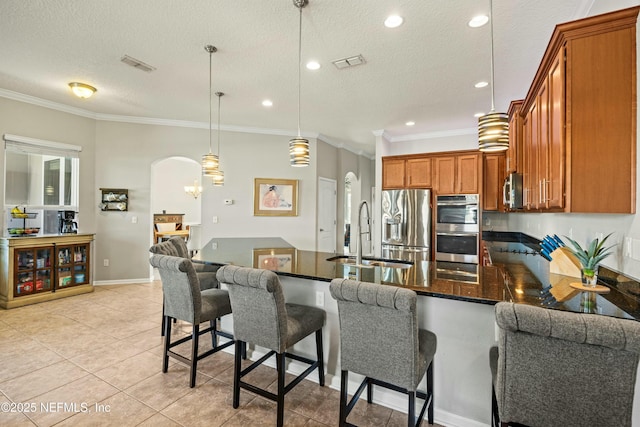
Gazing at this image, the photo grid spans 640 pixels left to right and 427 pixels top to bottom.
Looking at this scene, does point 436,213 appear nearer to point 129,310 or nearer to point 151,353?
point 151,353

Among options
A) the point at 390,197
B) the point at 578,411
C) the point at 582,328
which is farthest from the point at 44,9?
the point at 390,197

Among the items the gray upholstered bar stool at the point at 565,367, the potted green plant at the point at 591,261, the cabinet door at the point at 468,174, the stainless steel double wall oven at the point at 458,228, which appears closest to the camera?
the gray upholstered bar stool at the point at 565,367

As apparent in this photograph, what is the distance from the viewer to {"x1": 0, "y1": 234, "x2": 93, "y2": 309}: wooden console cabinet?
12.7 feet

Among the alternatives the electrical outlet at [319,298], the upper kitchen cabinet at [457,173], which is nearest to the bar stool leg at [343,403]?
the electrical outlet at [319,298]

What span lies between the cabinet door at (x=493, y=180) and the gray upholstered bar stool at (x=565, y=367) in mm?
4259

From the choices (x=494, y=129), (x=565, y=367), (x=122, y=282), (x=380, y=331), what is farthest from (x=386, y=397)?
(x=122, y=282)

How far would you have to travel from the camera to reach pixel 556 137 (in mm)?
1827

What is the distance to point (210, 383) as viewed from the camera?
2.30 metres

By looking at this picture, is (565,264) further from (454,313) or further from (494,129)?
(494,129)

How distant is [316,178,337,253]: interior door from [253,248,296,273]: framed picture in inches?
131

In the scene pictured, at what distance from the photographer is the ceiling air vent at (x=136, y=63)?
311 cm

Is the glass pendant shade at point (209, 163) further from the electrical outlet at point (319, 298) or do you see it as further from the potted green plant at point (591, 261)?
the potted green plant at point (591, 261)

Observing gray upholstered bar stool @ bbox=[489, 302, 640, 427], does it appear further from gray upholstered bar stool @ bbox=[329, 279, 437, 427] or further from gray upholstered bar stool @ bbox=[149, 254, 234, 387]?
gray upholstered bar stool @ bbox=[149, 254, 234, 387]

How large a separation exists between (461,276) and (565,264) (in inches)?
27.7
